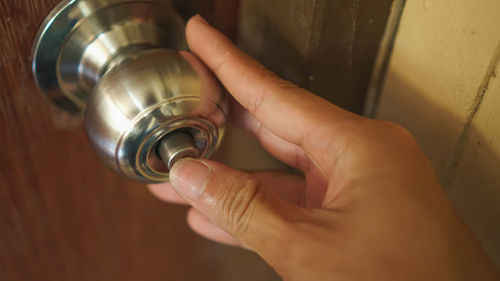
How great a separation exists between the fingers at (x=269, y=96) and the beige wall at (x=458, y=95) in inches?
3.0

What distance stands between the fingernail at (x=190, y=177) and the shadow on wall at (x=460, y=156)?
7.0 inches

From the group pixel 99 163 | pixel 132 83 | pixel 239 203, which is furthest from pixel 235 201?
pixel 99 163

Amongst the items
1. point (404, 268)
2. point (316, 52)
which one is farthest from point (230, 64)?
point (404, 268)

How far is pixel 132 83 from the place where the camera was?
0.97 ft

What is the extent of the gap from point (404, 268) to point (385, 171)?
6cm

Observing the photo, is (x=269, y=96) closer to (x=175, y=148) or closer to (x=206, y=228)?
(x=175, y=148)

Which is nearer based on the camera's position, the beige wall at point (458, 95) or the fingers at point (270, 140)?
the beige wall at point (458, 95)

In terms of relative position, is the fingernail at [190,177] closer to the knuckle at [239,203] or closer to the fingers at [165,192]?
the knuckle at [239,203]

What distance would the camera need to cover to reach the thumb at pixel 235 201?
28 cm

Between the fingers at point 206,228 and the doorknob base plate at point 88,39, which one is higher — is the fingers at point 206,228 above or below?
below

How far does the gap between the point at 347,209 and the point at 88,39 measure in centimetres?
25

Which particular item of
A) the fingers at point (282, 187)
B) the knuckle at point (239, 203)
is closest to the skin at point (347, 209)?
the knuckle at point (239, 203)

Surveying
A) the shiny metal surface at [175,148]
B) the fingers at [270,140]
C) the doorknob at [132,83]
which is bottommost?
the fingers at [270,140]

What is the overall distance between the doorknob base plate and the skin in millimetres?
122
